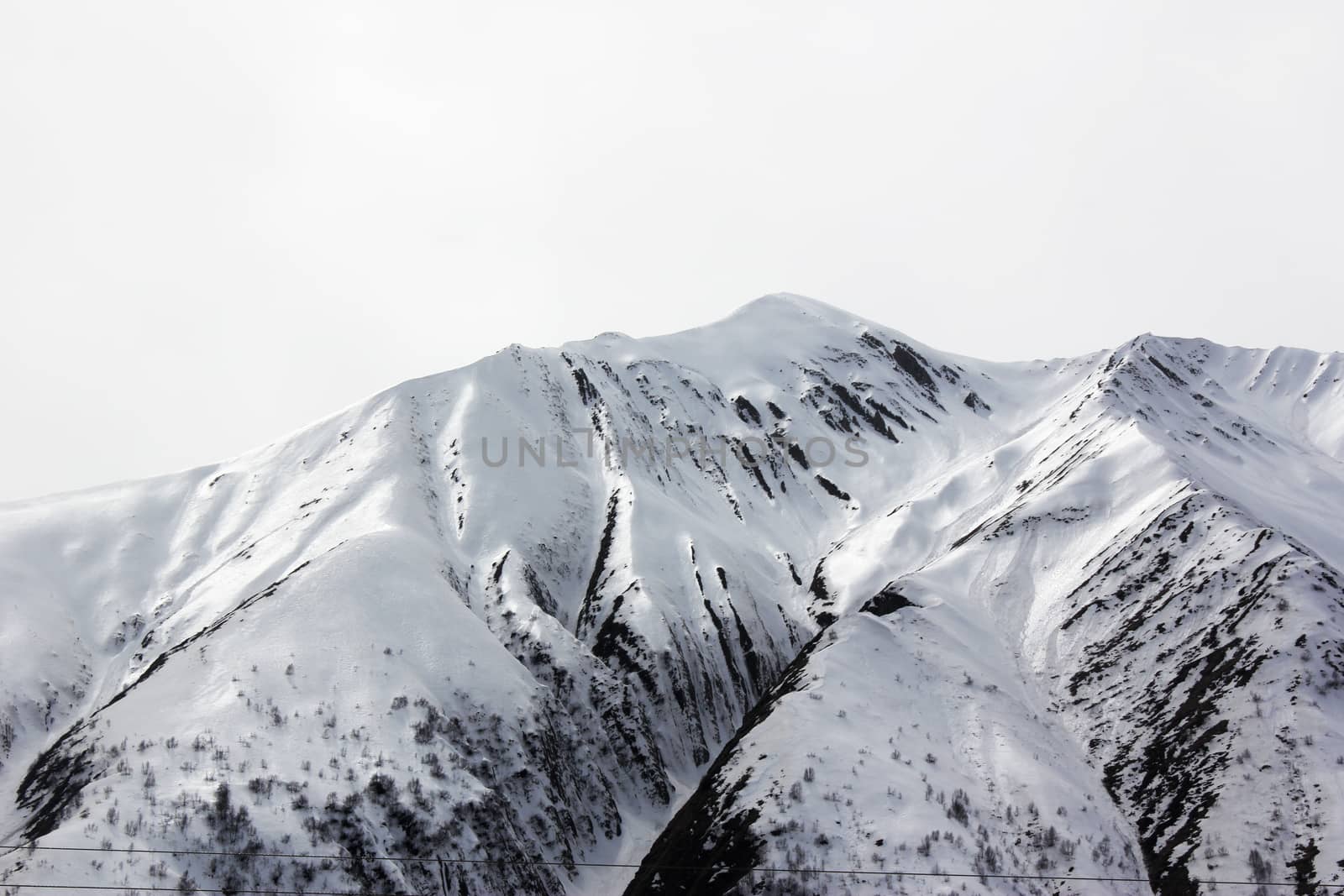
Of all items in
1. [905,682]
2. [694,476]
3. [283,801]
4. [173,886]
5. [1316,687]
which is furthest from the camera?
[694,476]

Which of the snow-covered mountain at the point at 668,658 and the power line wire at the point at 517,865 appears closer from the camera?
the power line wire at the point at 517,865

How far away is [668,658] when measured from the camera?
67.4 metres

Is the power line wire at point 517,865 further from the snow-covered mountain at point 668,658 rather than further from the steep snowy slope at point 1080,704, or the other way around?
the steep snowy slope at point 1080,704

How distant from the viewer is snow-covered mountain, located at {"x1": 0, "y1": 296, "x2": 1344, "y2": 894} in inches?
1480

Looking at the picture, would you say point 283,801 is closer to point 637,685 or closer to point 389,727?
point 389,727

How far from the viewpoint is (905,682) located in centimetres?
5388

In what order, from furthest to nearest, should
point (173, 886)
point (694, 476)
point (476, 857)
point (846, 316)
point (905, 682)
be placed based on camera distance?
point (846, 316) < point (694, 476) < point (905, 682) < point (476, 857) < point (173, 886)

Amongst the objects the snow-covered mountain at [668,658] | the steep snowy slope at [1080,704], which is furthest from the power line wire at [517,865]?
the steep snowy slope at [1080,704]

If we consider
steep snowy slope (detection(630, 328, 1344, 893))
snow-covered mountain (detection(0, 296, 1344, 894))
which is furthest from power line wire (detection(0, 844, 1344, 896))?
steep snowy slope (detection(630, 328, 1344, 893))

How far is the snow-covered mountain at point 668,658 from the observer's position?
37.6m

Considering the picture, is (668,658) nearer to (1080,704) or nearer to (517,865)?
(517,865)

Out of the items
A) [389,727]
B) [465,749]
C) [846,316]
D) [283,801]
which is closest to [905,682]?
[465,749]

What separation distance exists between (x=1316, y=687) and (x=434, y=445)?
77.2 meters

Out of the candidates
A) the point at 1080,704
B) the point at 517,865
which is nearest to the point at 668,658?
the point at 517,865
